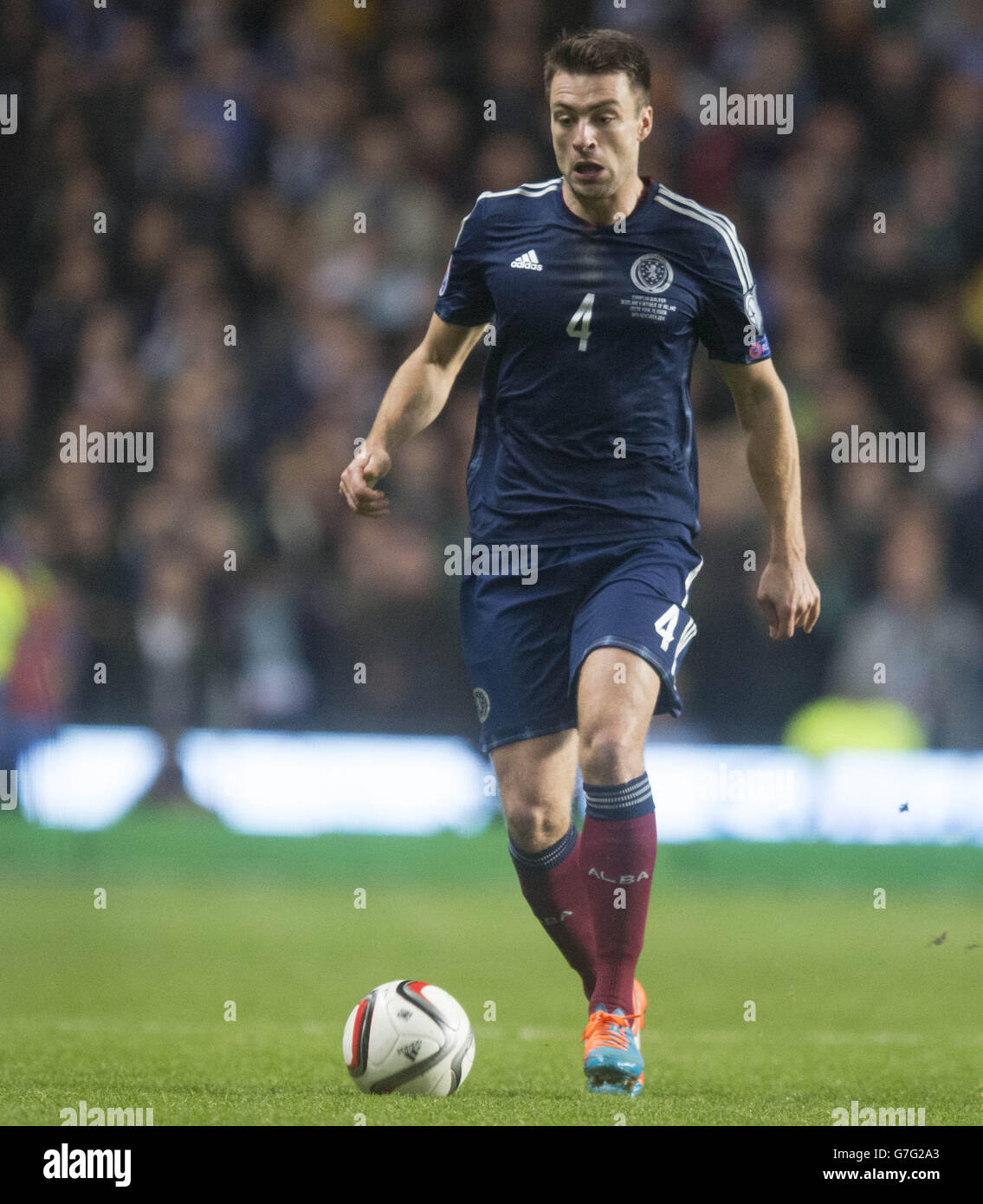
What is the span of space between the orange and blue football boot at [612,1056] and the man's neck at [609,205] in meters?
1.98

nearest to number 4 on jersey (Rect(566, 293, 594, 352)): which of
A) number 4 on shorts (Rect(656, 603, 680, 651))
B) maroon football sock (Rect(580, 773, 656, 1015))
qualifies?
number 4 on shorts (Rect(656, 603, 680, 651))

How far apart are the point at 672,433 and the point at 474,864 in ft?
17.7

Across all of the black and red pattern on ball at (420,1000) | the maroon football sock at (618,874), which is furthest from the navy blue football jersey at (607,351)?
the black and red pattern on ball at (420,1000)

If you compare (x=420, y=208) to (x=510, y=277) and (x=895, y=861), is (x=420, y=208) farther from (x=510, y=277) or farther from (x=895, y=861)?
(x=510, y=277)

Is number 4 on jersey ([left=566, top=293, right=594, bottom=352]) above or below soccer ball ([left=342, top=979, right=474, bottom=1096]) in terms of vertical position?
above

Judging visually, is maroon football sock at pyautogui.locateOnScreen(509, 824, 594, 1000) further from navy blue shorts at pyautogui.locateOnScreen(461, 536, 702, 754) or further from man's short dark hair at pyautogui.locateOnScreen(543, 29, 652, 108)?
man's short dark hair at pyautogui.locateOnScreen(543, 29, 652, 108)

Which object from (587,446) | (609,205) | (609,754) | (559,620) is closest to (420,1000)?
(609,754)

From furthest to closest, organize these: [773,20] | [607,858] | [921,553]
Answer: [773,20]
[921,553]
[607,858]

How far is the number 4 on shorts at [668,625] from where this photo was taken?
14.6ft

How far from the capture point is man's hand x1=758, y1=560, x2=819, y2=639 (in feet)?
15.3

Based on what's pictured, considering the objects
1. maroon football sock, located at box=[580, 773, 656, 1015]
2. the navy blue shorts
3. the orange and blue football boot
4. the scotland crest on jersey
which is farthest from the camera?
the scotland crest on jersey

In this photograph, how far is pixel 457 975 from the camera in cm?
688

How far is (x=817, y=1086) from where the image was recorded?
4.63m

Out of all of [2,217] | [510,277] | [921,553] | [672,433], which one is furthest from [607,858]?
[2,217]
